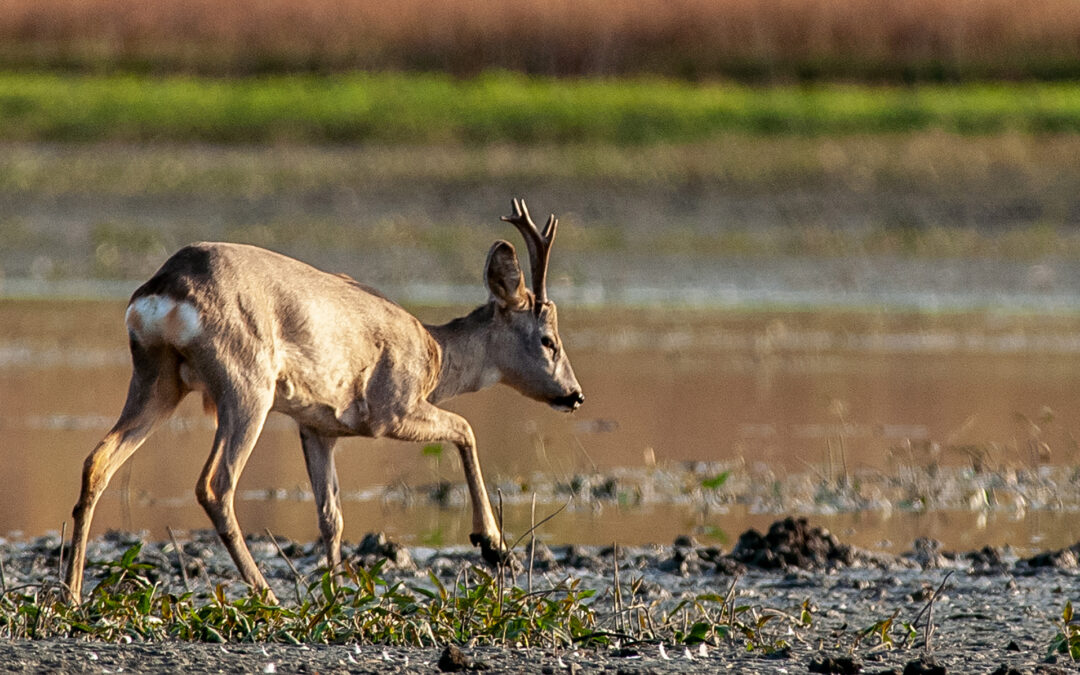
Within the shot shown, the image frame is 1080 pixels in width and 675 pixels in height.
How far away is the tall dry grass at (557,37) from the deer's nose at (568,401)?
2092 centimetres

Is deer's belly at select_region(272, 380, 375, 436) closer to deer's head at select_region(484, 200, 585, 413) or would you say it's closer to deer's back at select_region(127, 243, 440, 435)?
deer's back at select_region(127, 243, 440, 435)

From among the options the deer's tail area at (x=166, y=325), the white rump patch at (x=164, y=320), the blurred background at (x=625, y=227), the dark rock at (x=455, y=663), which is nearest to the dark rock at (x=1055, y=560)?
the blurred background at (x=625, y=227)

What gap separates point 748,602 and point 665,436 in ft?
15.0

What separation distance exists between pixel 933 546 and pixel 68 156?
18.8 metres

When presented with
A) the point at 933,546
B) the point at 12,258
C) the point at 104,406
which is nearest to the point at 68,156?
the point at 12,258

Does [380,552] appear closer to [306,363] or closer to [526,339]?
[306,363]

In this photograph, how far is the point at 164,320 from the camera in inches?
303

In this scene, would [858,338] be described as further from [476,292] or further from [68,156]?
[68,156]

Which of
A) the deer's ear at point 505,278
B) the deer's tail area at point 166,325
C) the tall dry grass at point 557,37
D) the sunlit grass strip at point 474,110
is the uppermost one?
the tall dry grass at point 557,37

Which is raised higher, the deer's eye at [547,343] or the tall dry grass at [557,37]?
the tall dry grass at [557,37]

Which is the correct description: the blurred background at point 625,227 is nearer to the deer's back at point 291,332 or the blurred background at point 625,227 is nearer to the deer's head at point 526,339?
the deer's head at point 526,339

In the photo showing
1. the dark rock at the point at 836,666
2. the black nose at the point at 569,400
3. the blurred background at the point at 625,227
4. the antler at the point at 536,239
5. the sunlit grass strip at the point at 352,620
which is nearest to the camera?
the dark rock at the point at 836,666

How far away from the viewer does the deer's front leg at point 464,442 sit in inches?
337

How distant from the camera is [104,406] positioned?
1320 centimetres
